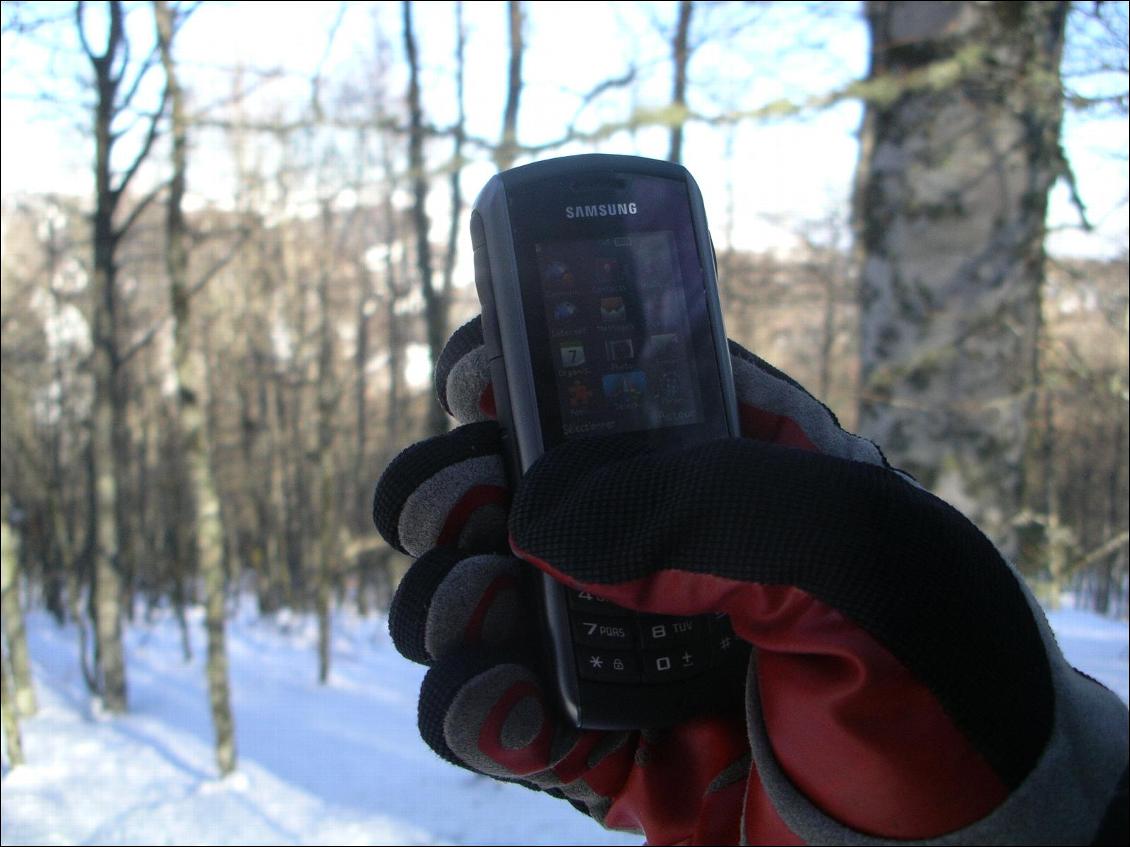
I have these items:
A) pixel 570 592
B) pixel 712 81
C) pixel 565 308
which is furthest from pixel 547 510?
pixel 712 81

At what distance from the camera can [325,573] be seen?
34.4 feet

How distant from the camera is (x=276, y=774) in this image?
597 centimetres

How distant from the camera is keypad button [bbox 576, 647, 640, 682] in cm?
103

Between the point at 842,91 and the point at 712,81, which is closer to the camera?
the point at 842,91

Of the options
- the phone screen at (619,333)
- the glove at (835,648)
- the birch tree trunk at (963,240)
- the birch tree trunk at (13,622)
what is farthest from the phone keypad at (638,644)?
the birch tree trunk at (13,622)

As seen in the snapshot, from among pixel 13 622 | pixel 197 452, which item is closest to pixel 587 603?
pixel 13 622

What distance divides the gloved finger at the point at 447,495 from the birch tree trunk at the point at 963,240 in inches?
76.8

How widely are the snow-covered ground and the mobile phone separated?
107cm

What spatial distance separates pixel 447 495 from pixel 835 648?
48 centimetres

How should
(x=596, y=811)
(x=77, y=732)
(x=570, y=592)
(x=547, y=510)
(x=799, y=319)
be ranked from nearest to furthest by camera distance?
(x=547, y=510), (x=570, y=592), (x=596, y=811), (x=77, y=732), (x=799, y=319)

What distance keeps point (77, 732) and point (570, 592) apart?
272 inches

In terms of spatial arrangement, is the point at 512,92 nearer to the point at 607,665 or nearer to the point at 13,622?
the point at 13,622

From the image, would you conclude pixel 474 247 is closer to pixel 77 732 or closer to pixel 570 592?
pixel 570 592

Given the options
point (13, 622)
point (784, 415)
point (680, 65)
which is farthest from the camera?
point (13, 622)
